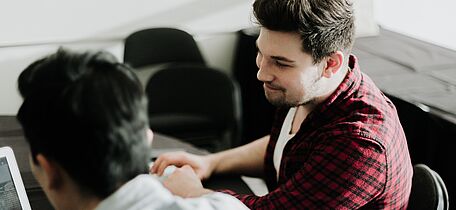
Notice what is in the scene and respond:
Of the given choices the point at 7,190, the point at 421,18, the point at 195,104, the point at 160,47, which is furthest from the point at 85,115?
the point at 421,18

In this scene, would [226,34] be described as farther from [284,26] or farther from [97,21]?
[284,26]

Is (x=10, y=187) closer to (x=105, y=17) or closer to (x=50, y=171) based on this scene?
(x=50, y=171)

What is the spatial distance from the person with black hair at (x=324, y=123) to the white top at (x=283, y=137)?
0.02m

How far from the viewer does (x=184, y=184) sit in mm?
1473

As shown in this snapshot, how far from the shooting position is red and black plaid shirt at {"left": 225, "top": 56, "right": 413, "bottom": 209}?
136 cm

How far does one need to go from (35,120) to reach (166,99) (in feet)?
6.45

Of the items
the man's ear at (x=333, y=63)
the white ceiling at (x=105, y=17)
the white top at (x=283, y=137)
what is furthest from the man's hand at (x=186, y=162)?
the white ceiling at (x=105, y=17)

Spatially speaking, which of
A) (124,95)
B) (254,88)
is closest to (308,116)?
(124,95)

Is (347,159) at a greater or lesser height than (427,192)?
greater

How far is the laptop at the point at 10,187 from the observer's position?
1.31 m

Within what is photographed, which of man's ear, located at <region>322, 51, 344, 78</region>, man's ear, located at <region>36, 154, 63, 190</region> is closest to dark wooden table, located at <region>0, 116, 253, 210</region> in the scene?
man's ear, located at <region>322, 51, 344, 78</region>

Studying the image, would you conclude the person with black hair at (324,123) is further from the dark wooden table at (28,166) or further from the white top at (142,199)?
the white top at (142,199)

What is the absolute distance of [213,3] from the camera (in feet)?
10.8

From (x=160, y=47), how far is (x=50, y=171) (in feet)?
7.17
